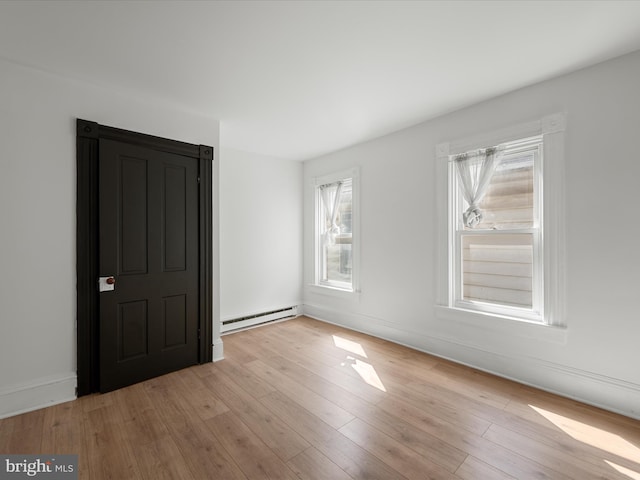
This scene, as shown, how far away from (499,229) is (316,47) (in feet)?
8.04

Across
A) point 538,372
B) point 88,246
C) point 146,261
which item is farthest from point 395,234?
point 88,246

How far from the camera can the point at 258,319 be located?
4719 millimetres

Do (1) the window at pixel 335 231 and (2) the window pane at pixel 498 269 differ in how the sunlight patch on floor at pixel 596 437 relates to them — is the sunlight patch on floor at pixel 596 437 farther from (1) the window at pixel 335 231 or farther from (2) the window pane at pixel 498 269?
(1) the window at pixel 335 231

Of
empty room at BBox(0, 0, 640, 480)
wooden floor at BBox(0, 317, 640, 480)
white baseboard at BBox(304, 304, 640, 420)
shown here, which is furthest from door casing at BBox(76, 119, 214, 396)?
white baseboard at BBox(304, 304, 640, 420)

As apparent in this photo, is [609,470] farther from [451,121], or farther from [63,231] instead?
[63,231]

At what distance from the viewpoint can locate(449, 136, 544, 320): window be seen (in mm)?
2832

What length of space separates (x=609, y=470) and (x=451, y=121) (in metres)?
3.15

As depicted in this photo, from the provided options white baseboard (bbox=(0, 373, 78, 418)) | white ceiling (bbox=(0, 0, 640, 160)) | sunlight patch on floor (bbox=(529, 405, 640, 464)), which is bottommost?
sunlight patch on floor (bbox=(529, 405, 640, 464))

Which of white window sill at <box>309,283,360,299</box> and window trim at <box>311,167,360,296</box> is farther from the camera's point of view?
white window sill at <box>309,283,360,299</box>

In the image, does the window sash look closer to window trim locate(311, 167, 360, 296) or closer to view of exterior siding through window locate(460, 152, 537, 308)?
window trim locate(311, 167, 360, 296)

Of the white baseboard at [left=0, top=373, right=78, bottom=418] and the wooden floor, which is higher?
the white baseboard at [left=0, top=373, right=78, bottom=418]

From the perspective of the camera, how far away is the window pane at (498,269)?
9.50 feet

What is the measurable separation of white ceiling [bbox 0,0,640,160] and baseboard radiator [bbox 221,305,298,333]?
298cm

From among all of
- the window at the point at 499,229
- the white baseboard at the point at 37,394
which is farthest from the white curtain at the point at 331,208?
the white baseboard at the point at 37,394
